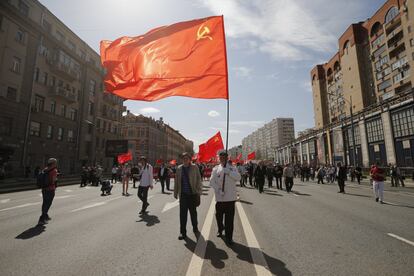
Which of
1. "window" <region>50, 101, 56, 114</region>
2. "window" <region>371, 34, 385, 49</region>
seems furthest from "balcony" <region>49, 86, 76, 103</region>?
"window" <region>371, 34, 385, 49</region>

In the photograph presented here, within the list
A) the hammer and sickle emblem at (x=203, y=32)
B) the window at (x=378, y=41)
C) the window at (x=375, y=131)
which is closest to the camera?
the hammer and sickle emblem at (x=203, y=32)

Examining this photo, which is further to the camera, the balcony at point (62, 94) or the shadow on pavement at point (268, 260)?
the balcony at point (62, 94)

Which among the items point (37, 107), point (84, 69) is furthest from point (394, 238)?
point (84, 69)

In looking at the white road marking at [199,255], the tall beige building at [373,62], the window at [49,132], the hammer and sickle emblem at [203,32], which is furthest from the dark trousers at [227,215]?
the tall beige building at [373,62]

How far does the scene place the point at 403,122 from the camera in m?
30.4

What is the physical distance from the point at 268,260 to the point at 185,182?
8.38ft

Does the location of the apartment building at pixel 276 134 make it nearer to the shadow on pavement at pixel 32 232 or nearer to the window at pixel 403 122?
the window at pixel 403 122

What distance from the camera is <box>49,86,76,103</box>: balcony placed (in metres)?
30.7

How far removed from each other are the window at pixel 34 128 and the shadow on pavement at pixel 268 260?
30973mm

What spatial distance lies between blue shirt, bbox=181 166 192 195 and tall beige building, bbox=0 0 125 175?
984 inches

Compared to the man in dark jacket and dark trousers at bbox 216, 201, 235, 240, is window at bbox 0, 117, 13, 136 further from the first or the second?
the man in dark jacket

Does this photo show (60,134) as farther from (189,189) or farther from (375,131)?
(375,131)

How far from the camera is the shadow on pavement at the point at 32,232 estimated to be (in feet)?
18.1

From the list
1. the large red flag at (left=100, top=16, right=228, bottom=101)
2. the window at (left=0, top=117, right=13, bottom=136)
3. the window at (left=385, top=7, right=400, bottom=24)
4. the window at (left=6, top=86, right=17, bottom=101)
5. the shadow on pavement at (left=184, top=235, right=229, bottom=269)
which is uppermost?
the window at (left=385, top=7, right=400, bottom=24)
